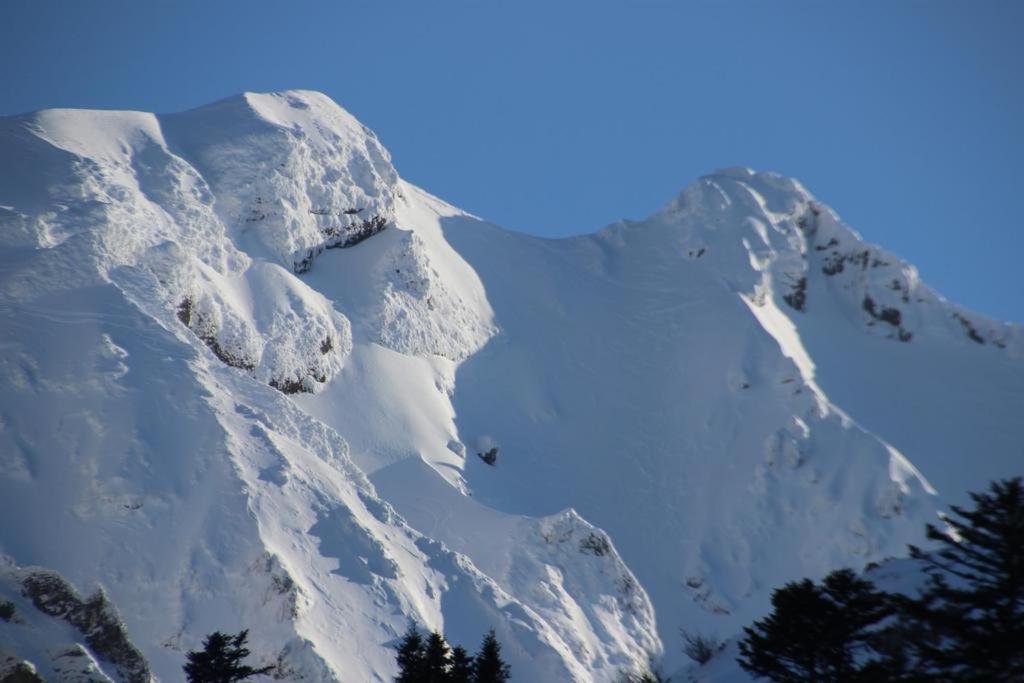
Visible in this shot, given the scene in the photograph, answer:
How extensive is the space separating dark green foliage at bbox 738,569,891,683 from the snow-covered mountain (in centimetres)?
2175

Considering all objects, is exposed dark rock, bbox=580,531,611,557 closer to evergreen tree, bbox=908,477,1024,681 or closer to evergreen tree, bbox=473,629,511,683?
evergreen tree, bbox=473,629,511,683

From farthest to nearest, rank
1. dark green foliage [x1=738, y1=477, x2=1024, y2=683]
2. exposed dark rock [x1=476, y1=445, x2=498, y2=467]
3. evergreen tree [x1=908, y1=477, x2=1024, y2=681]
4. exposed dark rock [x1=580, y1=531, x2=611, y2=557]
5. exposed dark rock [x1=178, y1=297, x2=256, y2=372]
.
→ exposed dark rock [x1=476, y1=445, x2=498, y2=467] → exposed dark rock [x1=580, y1=531, x2=611, y2=557] → exposed dark rock [x1=178, y1=297, x2=256, y2=372] → dark green foliage [x1=738, y1=477, x2=1024, y2=683] → evergreen tree [x1=908, y1=477, x2=1024, y2=681]

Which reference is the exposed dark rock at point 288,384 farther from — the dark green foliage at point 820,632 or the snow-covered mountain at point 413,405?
the dark green foliage at point 820,632

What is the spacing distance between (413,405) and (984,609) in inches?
2189

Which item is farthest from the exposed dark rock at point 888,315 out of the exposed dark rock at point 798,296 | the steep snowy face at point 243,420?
the steep snowy face at point 243,420

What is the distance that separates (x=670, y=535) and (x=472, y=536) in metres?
17.4

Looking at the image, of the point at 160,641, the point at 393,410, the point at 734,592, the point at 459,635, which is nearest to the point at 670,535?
the point at 734,592

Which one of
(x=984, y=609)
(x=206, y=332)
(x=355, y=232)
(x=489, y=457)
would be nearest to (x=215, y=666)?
(x=984, y=609)

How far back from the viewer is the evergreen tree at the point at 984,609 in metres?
18.1

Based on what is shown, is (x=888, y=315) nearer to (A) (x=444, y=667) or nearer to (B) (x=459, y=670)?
(A) (x=444, y=667)

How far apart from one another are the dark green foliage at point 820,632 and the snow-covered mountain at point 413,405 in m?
21.7

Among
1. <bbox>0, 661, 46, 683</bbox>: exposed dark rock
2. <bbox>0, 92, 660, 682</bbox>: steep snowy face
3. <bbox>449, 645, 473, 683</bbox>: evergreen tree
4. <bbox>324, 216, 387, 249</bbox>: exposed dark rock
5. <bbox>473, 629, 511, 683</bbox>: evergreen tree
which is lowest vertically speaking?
<bbox>0, 661, 46, 683</bbox>: exposed dark rock

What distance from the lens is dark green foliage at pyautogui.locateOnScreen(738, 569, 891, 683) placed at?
21.5m

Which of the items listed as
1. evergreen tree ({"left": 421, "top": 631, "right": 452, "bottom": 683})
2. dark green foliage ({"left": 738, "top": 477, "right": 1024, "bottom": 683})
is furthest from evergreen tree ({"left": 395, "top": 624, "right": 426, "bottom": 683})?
dark green foliage ({"left": 738, "top": 477, "right": 1024, "bottom": 683})
